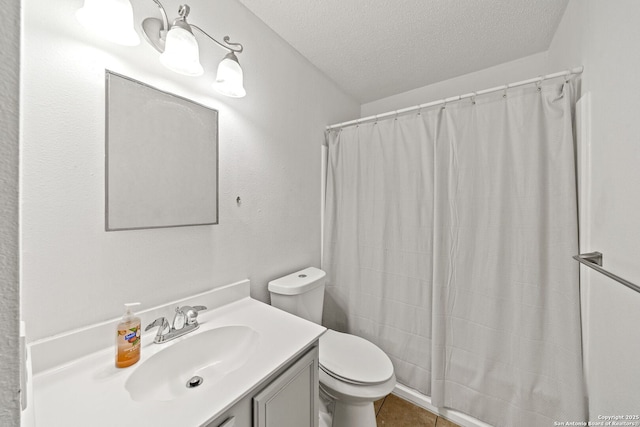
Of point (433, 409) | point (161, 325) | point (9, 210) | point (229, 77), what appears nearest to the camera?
point (9, 210)

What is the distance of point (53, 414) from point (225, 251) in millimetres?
711

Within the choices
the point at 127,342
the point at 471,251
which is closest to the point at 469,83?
the point at 471,251

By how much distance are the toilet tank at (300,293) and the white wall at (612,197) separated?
122 cm

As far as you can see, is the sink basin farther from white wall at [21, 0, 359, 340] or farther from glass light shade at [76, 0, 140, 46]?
glass light shade at [76, 0, 140, 46]

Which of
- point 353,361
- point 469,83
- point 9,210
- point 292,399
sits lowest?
point 353,361

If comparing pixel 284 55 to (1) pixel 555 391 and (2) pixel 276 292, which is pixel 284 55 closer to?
(2) pixel 276 292

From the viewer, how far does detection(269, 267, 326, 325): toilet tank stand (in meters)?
1.37

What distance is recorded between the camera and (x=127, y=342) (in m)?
0.79

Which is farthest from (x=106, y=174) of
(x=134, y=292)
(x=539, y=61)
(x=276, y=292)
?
(x=539, y=61)

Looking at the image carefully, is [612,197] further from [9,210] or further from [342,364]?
[9,210]

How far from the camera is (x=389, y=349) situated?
166 centimetres

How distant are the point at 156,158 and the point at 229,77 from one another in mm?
463

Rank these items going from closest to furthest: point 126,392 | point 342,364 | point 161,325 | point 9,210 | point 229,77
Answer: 1. point 9,210
2. point 126,392
3. point 161,325
4. point 229,77
5. point 342,364

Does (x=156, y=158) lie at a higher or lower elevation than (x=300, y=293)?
higher
